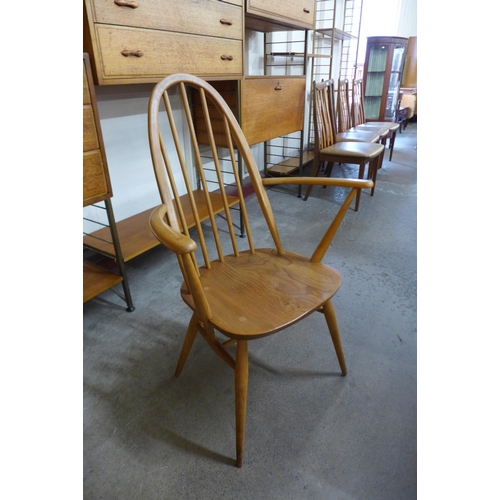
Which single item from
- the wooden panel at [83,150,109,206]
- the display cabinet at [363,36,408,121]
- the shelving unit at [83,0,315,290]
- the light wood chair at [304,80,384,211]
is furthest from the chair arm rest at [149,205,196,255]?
the display cabinet at [363,36,408,121]

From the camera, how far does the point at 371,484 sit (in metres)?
0.90

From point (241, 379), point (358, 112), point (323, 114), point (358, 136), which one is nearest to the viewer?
point (241, 379)

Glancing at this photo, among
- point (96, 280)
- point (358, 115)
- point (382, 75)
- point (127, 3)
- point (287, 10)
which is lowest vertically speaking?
point (96, 280)

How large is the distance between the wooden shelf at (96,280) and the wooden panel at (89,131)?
0.57 meters

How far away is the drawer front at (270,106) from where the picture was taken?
2.01m

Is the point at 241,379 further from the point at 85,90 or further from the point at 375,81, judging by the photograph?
the point at 375,81

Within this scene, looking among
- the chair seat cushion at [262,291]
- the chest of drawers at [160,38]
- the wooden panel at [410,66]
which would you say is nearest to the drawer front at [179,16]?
the chest of drawers at [160,38]

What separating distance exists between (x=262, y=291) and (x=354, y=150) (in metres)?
1.97

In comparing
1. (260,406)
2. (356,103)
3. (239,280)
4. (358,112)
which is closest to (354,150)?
(356,103)

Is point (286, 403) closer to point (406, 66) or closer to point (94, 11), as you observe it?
point (94, 11)

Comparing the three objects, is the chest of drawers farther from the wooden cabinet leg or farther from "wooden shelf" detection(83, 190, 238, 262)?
the wooden cabinet leg

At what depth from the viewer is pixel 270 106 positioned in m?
2.25

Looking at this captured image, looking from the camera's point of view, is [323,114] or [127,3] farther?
[323,114]

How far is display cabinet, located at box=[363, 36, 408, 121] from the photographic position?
468cm
